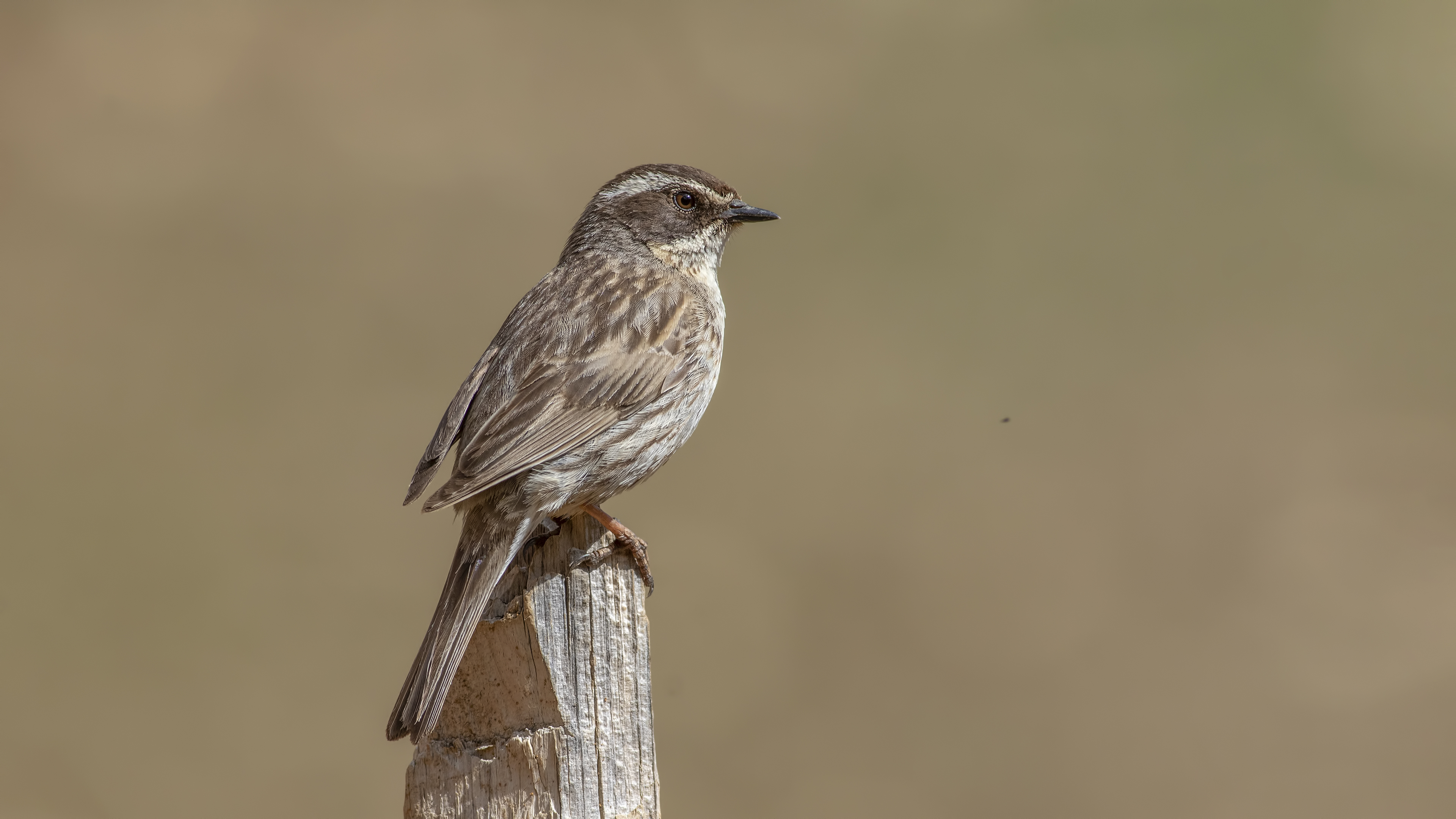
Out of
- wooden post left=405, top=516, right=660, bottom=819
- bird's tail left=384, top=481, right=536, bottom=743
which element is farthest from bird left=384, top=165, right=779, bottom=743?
wooden post left=405, top=516, right=660, bottom=819

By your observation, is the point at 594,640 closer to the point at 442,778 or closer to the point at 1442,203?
the point at 442,778

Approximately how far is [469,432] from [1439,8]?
46.6 feet

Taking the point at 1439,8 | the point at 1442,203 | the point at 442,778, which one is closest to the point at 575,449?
the point at 442,778

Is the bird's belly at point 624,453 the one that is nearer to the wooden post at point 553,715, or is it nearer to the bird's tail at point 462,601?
the bird's tail at point 462,601

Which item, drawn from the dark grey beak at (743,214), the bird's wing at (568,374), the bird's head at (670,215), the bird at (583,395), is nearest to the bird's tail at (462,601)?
the bird at (583,395)

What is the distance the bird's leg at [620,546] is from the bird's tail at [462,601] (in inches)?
12.0

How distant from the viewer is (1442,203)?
13.5 metres

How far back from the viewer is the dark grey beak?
6211 mm

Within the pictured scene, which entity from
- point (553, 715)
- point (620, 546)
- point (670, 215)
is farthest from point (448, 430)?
point (670, 215)

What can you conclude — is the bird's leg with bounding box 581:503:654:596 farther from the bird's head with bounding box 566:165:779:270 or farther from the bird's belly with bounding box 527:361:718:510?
the bird's head with bounding box 566:165:779:270

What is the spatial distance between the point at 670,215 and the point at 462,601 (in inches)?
103

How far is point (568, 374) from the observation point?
4984mm

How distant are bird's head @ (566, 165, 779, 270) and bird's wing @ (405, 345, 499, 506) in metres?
1.15

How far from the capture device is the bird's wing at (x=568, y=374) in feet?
15.1
